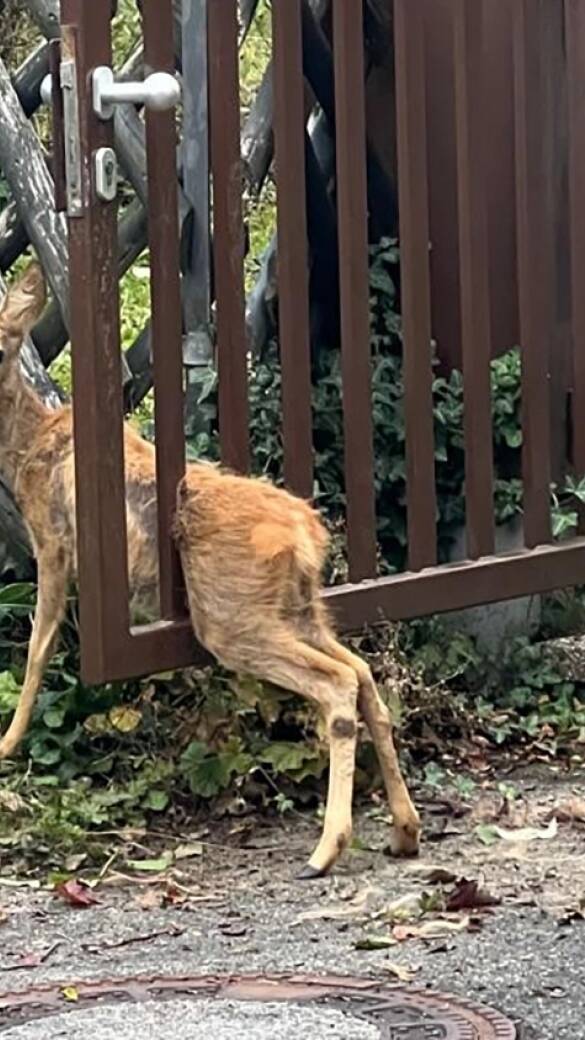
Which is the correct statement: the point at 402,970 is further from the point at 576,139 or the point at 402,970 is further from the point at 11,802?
the point at 576,139

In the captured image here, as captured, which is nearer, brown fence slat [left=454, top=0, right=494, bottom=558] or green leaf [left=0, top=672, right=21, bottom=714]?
brown fence slat [left=454, top=0, right=494, bottom=558]

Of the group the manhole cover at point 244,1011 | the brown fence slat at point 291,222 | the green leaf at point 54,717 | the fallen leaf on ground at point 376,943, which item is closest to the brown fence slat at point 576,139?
the brown fence slat at point 291,222

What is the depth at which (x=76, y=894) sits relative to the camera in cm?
515

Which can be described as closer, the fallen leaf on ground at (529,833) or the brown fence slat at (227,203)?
the brown fence slat at (227,203)

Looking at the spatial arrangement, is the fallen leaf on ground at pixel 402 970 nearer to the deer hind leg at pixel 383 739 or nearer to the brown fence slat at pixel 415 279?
the deer hind leg at pixel 383 739

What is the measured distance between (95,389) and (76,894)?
1211 mm

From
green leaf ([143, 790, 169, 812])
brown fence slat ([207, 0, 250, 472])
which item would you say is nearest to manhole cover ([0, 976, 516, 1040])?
→ green leaf ([143, 790, 169, 812])

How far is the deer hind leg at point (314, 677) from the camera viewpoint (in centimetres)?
536

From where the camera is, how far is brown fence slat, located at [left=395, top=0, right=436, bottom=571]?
19.3ft

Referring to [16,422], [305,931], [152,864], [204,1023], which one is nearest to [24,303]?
[16,422]

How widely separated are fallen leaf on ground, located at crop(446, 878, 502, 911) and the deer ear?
2.04 m

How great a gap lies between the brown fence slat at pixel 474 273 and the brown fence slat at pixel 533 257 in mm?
173

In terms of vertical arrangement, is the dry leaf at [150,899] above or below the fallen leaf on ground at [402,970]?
below

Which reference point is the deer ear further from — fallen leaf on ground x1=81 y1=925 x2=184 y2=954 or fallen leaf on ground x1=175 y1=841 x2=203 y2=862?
fallen leaf on ground x1=81 y1=925 x2=184 y2=954
